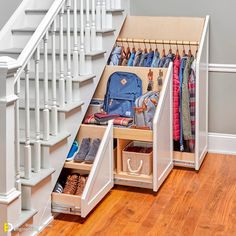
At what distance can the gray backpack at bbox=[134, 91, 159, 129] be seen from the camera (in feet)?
12.3

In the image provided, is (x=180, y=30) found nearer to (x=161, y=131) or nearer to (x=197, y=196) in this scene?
(x=161, y=131)

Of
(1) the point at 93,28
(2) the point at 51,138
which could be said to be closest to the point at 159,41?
(1) the point at 93,28

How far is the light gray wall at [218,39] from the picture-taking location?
14.4 ft

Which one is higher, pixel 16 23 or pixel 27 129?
pixel 16 23

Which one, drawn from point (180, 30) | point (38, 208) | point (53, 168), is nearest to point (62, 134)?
point (53, 168)

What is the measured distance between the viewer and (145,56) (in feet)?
13.8

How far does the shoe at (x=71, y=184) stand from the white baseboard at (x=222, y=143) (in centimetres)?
167

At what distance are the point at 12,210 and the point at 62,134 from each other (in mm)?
759

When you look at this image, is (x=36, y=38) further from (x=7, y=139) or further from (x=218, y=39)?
(x=218, y=39)

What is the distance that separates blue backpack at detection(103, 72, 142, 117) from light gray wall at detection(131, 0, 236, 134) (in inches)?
34.3

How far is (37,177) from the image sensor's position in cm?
301

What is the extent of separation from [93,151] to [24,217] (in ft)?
2.68

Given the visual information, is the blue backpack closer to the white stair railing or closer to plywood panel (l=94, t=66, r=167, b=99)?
plywood panel (l=94, t=66, r=167, b=99)

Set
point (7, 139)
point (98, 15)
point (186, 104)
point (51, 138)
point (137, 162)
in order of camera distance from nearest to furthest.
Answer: point (7, 139) → point (51, 138) → point (137, 162) → point (98, 15) → point (186, 104)
